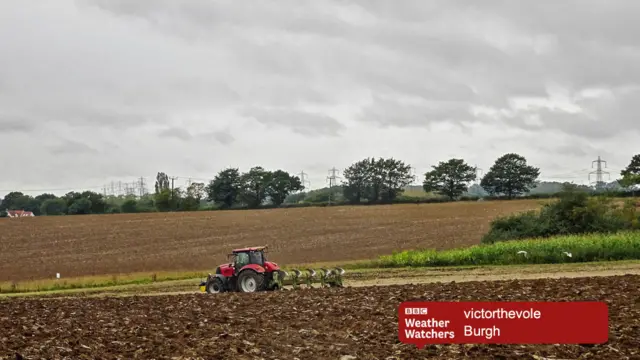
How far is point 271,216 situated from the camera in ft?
284

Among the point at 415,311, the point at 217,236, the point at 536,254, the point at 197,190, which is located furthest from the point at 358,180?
the point at 415,311

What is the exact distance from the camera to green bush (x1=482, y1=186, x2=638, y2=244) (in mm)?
51469

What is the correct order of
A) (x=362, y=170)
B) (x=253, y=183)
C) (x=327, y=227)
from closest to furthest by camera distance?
(x=327, y=227) < (x=253, y=183) < (x=362, y=170)

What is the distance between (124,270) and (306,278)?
Result: 25.3 meters

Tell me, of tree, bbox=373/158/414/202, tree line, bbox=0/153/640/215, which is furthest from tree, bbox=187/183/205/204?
tree, bbox=373/158/414/202

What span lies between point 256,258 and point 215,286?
2.12 metres

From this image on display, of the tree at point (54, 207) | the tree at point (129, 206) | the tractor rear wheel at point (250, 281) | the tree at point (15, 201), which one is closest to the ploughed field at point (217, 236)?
the tractor rear wheel at point (250, 281)

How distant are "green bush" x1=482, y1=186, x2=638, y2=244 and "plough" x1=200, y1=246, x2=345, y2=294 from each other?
2494 cm

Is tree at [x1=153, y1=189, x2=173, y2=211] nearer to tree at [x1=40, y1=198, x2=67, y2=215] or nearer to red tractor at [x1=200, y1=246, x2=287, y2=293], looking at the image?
tree at [x1=40, y1=198, x2=67, y2=215]

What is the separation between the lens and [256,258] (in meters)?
30.2

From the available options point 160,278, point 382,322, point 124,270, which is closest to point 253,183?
point 124,270

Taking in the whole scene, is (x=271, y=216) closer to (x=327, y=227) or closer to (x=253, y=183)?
(x=327, y=227)

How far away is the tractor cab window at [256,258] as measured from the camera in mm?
30172

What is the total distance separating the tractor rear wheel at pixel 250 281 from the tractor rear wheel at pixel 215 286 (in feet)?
3.30
